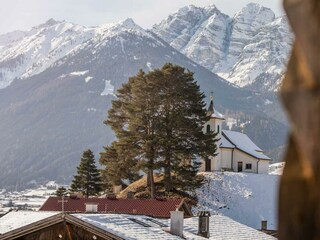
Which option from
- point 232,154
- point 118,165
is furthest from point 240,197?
point 232,154

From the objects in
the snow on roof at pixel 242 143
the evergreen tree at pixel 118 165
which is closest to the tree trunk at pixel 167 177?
the evergreen tree at pixel 118 165

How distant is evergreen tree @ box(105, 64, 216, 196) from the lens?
61.6m

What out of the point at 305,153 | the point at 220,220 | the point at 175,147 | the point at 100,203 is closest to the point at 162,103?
the point at 175,147

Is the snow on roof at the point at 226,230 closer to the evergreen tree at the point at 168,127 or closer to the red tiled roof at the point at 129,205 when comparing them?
the red tiled roof at the point at 129,205

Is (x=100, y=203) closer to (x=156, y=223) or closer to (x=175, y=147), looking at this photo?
(x=175, y=147)

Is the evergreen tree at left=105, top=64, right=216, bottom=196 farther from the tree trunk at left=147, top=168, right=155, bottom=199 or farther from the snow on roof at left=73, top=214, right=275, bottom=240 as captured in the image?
the snow on roof at left=73, top=214, right=275, bottom=240

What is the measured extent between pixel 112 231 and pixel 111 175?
44.3 meters

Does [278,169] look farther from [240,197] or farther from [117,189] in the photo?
[240,197]

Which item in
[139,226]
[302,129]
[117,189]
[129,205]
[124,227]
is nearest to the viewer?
[302,129]

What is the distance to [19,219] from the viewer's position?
90.9 feet

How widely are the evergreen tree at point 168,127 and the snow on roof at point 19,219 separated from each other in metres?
30.9

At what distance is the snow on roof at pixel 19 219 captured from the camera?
2497 cm

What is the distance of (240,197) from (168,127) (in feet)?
32.4

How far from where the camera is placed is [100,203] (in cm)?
4791
